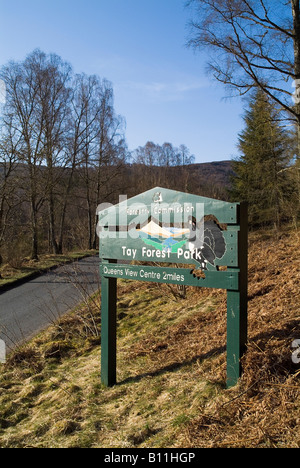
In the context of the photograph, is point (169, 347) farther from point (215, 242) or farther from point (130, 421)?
point (215, 242)

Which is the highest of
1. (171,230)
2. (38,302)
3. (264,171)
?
(264,171)

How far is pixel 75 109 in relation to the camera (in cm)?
2684

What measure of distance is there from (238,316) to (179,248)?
84 cm

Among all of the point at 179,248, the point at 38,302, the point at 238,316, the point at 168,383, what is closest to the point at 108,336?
the point at 168,383

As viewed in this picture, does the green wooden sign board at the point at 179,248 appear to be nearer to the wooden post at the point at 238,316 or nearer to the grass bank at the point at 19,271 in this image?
the wooden post at the point at 238,316

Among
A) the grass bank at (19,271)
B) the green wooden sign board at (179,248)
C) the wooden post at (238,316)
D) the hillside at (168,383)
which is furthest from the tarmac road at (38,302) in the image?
the wooden post at (238,316)

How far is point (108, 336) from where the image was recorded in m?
4.20

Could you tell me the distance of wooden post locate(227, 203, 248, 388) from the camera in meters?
3.13

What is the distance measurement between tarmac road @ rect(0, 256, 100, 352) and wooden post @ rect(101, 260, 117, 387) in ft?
6.32

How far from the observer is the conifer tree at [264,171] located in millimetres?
14797

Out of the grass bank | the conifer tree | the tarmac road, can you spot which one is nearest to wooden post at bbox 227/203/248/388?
the tarmac road

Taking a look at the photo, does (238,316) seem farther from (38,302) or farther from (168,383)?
(38,302)

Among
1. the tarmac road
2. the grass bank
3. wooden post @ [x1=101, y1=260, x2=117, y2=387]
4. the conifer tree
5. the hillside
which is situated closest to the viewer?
the hillside

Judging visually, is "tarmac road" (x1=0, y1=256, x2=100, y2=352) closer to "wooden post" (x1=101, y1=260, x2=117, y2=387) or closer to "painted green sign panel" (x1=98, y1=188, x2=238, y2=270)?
"wooden post" (x1=101, y1=260, x2=117, y2=387)
